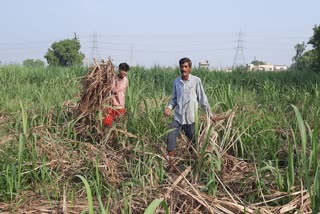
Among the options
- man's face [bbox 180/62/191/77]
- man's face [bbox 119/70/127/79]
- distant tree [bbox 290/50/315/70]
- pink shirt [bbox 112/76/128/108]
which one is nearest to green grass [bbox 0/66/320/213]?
pink shirt [bbox 112/76/128/108]

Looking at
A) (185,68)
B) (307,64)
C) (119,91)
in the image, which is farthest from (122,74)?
(307,64)

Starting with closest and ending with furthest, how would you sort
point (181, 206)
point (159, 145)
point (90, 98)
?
point (181, 206)
point (159, 145)
point (90, 98)

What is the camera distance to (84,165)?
3.19 meters

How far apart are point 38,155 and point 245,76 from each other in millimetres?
8401

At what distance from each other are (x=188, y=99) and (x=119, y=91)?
1.03 meters

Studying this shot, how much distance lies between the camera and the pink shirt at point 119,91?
13.6 ft

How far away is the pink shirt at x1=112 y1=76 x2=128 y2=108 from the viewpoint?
4.14m

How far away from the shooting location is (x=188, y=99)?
364cm

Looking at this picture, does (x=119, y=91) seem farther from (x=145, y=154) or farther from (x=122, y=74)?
(x=145, y=154)

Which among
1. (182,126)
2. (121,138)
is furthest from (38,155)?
(182,126)

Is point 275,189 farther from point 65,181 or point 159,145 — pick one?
point 65,181

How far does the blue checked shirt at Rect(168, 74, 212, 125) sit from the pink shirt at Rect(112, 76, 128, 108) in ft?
2.69

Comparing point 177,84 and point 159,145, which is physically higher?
point 177,84

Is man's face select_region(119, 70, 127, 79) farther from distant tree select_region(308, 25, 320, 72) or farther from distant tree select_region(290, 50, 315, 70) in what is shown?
distant tree select_region(308, 25, 320, 72)
